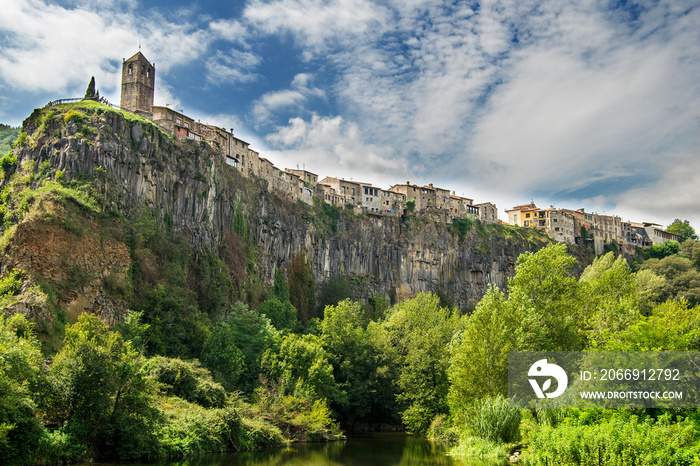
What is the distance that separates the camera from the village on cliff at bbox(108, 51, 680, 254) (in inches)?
3086

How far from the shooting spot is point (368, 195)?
113438mm

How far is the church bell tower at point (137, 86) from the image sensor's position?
255ft

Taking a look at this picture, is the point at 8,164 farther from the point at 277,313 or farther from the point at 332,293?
the point at 332,293

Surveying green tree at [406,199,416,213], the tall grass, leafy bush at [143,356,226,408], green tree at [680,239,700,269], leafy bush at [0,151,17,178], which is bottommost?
the tall grass

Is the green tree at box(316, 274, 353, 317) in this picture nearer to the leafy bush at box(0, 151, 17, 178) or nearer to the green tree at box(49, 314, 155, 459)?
the leafy bush at box(0, 151, 17, 178)

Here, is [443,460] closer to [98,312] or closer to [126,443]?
[126,443]

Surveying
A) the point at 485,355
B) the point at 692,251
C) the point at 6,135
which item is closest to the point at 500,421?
the point at 485,355

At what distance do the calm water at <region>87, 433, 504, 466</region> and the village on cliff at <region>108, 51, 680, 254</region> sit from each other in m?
41.9

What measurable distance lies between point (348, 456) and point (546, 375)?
13629 mm

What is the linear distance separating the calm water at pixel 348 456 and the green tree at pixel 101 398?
2.39 metres

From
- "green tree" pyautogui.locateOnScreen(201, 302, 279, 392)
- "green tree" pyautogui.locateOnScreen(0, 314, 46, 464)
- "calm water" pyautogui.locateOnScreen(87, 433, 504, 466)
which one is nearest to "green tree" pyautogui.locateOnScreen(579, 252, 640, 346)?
"calm water" pyautogui.locateOnScreen(87, 433, 504, 466)

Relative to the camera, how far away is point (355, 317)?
65.9 m

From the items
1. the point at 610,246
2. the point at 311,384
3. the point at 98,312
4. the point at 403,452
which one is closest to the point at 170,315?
the point at 98,312

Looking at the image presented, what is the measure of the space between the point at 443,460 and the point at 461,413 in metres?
6.38
